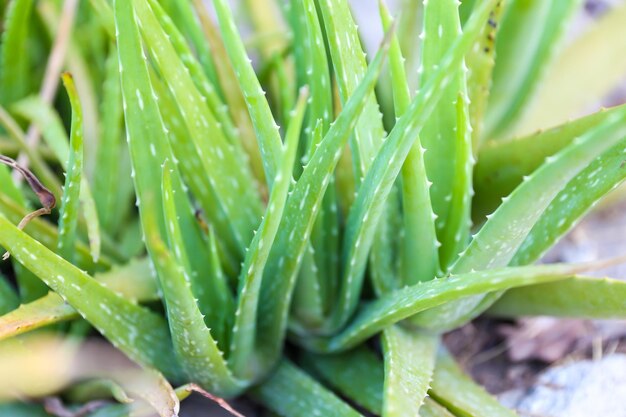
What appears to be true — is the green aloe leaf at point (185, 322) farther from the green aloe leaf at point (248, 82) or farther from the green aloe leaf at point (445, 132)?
the green aloe leaf at point (445, 132)

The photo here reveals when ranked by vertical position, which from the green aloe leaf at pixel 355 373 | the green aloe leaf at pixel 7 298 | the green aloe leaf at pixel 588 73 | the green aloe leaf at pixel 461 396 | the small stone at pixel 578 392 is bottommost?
the green aloe leaf at pixel 7 298

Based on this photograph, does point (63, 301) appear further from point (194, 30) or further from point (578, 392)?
point (578, 392)

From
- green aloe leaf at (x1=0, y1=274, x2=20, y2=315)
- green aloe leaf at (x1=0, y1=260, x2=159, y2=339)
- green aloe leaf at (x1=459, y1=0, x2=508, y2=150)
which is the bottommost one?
green aloe leaf at (x1=0, y1=274, x2=20, y2=315)

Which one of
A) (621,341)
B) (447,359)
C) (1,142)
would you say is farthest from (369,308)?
(1,142)

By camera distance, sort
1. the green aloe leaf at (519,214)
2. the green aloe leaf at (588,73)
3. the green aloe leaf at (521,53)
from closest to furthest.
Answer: the green aloe leaf at (519,214) < the green aloe leaf at (521,53) < the green aloe leaf at (588,73)

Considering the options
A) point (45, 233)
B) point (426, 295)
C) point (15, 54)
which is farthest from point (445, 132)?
point (15, 54)

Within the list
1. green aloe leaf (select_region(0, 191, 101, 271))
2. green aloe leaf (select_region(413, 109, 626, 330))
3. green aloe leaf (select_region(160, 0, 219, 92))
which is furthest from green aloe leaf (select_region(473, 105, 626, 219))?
green aloe leaf (select_region(0, 191, 101, 271))

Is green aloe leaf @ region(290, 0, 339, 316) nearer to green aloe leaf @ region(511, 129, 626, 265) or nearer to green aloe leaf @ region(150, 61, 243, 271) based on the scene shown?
green aloe leaf @ region(150, 61, 243, 271)

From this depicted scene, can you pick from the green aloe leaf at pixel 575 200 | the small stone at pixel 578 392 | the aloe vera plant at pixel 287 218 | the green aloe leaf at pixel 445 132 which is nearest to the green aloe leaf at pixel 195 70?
the aloe vera plant at pixel 287 218
